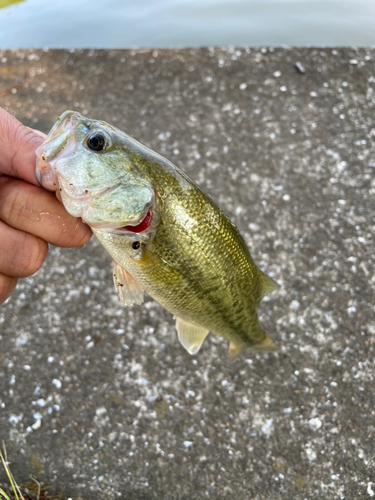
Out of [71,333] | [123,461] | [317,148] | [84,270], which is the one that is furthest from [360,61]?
[123,461]

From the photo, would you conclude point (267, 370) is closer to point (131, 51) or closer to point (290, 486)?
point (290, 486)

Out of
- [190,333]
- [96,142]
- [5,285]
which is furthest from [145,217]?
[190,333]

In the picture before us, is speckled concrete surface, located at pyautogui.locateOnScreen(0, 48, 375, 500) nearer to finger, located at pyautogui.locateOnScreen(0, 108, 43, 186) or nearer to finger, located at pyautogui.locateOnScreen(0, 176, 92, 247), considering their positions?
finger, located at pyautogui.locateOnScreen(0, 176, 92, 247)

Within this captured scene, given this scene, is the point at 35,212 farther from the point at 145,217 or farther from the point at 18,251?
the point at 145,217

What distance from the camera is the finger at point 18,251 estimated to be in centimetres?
136

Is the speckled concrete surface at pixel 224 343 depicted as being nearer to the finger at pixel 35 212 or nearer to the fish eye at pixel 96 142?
the finger at pixel 35 212

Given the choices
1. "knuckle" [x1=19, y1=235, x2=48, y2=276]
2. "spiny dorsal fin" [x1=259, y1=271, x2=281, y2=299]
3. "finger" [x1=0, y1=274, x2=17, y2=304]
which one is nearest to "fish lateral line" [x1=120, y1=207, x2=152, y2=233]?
"knuckle" [x1=19, y1=235, x2=48, y2=276]

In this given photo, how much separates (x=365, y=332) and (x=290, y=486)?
0.99m

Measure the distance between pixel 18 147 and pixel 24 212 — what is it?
23 cm

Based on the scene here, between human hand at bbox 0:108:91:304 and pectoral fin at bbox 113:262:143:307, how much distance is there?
0.70 ft

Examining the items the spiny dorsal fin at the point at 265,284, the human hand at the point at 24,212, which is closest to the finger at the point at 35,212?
the human hand at the point at 24,212

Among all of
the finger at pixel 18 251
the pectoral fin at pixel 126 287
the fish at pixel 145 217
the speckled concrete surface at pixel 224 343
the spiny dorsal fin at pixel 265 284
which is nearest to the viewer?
the fish at pixel 145 217

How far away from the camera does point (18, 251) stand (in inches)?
54.3

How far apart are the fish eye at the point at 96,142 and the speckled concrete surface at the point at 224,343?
1356mm
